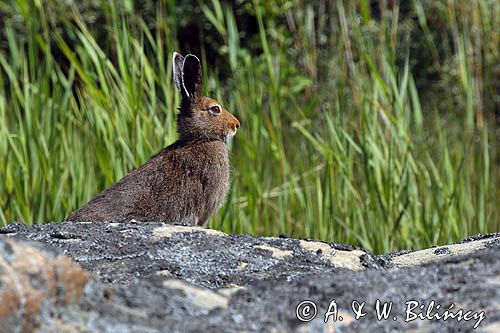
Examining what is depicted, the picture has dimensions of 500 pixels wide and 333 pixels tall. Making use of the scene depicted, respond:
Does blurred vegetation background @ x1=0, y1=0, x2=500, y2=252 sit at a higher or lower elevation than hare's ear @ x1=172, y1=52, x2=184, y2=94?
lower

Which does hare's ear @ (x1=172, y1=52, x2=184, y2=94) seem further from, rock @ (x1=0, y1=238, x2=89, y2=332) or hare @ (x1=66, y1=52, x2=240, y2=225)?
rock @ (x1=0, y1=238, x2=89, y2=332)

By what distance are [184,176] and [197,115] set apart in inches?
24.8

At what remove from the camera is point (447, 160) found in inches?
235

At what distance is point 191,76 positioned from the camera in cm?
560

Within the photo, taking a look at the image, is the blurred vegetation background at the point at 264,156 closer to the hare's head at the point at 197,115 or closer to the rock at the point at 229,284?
the hare's head at the point at 197,115

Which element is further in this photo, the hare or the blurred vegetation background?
the blurred vegetation background

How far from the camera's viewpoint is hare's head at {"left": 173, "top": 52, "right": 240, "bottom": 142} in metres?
5.62

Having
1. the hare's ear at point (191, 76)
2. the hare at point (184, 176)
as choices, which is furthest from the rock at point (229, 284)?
the hare's ear at point (191, 76)

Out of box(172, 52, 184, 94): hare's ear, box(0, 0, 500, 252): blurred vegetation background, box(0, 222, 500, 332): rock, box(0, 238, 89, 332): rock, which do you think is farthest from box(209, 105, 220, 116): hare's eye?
box(0, 238, 89, 332): rock

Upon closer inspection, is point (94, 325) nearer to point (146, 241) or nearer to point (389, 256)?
point (146, 241)

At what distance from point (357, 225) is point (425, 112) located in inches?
250

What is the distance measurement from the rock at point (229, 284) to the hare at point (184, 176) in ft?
3.99

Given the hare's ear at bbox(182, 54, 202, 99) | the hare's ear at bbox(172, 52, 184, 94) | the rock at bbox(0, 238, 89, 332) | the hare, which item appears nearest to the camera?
the rock at bbox(0, 238, 89, 332)

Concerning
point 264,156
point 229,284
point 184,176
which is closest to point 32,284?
point 229,284
